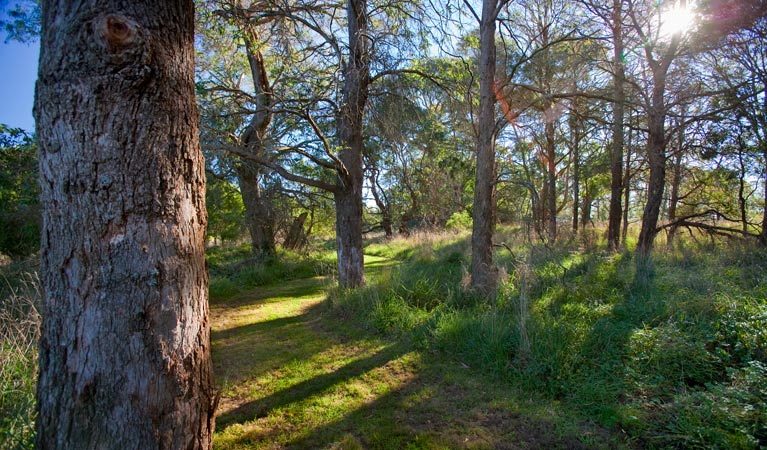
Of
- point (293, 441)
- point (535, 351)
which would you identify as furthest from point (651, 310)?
point (293, 441)

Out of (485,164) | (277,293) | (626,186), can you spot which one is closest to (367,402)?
(485,164)

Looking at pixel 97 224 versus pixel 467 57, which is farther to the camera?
pixel 467 57

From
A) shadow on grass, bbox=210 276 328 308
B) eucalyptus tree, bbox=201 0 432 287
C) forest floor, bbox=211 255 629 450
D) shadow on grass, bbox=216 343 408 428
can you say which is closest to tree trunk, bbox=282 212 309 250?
shadow on grass, bbox=210 276 328 308

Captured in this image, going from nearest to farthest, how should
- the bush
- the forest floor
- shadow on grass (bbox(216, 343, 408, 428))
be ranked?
1. the forest floor
2. shadow on grass (bbox(216, 343, 408, 428))
3. the bush

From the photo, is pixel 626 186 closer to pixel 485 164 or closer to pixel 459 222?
pixel 459 222

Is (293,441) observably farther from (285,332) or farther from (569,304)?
(569,304)

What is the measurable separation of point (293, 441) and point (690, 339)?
3.87 meters

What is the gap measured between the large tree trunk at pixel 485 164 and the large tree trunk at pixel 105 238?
475cm

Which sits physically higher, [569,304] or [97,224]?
[97,224]

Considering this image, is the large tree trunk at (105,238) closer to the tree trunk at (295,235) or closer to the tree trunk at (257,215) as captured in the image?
the tree trunk at (257,215)

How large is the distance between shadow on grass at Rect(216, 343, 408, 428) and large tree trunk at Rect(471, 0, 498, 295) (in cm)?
197

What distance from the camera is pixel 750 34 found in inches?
274

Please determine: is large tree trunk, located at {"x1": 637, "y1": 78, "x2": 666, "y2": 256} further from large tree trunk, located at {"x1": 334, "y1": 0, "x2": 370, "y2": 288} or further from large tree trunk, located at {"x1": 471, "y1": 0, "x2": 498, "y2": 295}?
large tree trunk, located at {"x1": 334, "y1": 0, "x2": 370, "y2": 288}

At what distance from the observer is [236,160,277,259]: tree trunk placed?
10031 mm
